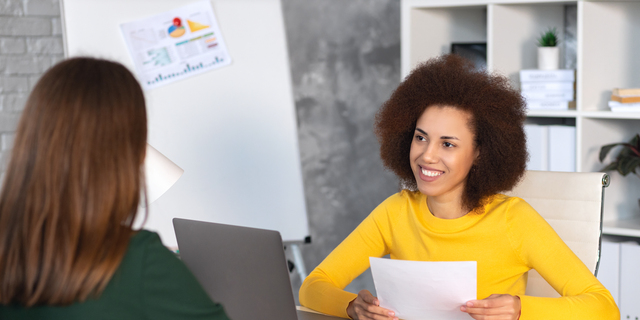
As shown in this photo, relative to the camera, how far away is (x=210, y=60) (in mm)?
2252

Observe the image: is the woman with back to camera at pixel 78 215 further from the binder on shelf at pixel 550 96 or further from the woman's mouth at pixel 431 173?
the binder on shelf at pixel 550 96

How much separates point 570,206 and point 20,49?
2.33 m

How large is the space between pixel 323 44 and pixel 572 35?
1.25 m

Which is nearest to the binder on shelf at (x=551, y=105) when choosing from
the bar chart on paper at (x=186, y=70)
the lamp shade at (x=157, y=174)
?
the bar chart on paper at (x=186, y=70)

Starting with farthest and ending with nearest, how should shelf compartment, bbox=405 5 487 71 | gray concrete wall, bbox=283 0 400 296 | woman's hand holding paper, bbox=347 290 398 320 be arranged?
gray concrete wall, bbox=283 0 400 296 < shelf compartment, bbox=405 5 487 71 < woman's hand holding paper, bbox=347 290 398 320

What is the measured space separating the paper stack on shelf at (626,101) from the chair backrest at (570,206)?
2.48 feet

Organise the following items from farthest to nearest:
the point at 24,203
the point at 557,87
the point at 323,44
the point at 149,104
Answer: the point at 323,44 → the point at 557,87 → the point at 149,104 → the point at 24,203

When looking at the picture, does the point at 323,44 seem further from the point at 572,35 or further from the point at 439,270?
the point at 439,270

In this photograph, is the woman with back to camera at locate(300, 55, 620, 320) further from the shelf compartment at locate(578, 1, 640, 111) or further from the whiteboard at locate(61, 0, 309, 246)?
the shelf compartment at locate(578, 1, 640, 111)

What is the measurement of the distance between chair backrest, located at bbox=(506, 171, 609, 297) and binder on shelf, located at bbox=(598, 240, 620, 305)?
2.48 feet

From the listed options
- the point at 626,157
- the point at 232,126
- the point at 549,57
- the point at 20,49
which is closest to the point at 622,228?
the point at 626,157

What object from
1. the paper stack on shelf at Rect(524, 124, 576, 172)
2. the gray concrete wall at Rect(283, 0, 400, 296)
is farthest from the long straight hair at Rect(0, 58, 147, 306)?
the gray concrete wall at Rect(283, 0, 400, 296)

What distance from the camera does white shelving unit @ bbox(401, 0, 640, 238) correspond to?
2236 millimetres

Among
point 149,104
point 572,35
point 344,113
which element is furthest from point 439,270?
point 344,113
